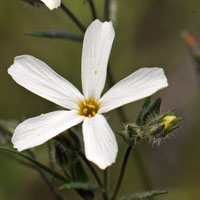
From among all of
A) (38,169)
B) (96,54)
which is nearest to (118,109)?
(38,169)

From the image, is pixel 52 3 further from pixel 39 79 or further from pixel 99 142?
pixel 99 142

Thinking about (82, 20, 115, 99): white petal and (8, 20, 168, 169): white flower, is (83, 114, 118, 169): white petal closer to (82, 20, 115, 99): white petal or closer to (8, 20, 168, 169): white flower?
(8, 20, 168, 169): white flower

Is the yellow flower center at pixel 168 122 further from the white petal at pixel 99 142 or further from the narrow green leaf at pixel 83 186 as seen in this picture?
the narrow green leaf at pixel 83 186

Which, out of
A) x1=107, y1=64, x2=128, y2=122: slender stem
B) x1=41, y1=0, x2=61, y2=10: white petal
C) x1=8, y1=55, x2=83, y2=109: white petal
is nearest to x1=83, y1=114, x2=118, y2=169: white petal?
x1=8, y1=55, x2=83, y2=109: white petal

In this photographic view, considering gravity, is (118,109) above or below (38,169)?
above

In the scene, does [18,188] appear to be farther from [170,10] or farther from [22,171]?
[170,10]

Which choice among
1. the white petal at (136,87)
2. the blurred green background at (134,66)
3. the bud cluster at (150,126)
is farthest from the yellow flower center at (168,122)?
the blurred green background at (134,66)

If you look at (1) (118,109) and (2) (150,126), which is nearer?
(2) (150,126)
